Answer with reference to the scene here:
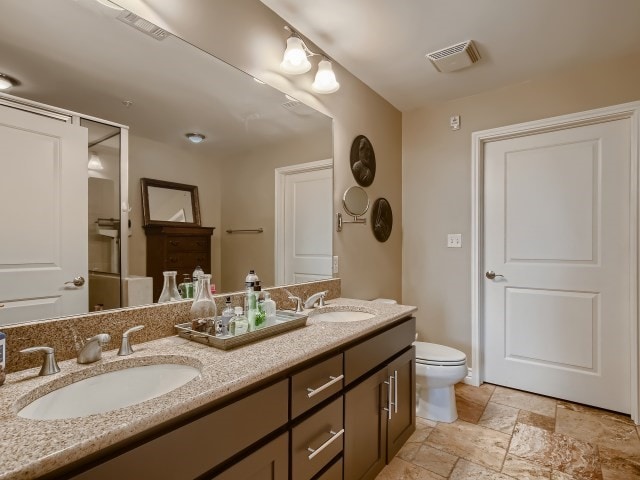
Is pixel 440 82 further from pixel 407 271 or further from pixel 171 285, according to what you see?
pixel 171 285

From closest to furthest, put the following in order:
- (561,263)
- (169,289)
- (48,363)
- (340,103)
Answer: (48,363)
(169,289)
(340,103)
(561,263)

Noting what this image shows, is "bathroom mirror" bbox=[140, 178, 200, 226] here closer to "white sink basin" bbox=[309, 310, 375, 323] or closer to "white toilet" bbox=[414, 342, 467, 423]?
"white sink basin" bbox=[309, 310, 375, 323]

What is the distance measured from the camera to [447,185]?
9.39 feet

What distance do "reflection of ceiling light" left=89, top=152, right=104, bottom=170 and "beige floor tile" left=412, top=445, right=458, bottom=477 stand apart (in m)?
2.03

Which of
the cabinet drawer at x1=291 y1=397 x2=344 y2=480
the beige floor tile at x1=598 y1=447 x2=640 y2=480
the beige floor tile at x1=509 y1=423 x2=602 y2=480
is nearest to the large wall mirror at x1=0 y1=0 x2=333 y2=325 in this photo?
the cabinet drawer at x1=291 y1=397 x2=344 y2=480

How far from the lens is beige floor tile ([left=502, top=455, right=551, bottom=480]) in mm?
1678

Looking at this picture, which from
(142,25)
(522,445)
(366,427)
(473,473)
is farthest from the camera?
(522,445)

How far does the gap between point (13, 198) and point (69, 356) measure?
1.66 feet

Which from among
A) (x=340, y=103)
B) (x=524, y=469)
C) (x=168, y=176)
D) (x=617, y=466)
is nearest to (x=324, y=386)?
(x=168, y=176)

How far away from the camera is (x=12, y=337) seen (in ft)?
3.18

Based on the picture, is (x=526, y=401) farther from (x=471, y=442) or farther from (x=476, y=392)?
(x=471, y=442)

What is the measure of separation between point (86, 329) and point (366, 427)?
3.87 feet

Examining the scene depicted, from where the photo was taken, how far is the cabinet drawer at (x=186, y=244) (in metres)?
1.41

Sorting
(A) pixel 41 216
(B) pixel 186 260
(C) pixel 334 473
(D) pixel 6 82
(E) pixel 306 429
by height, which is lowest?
(C) pixel 334 473
